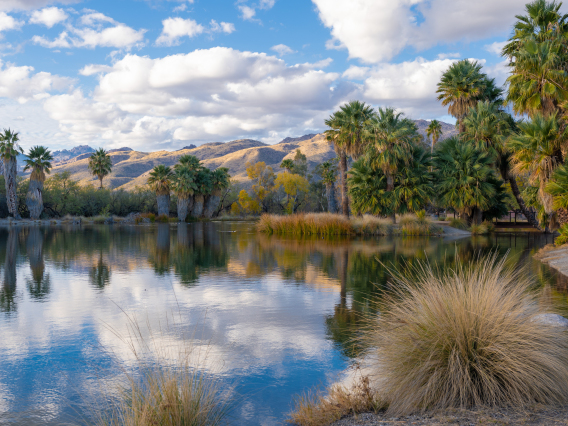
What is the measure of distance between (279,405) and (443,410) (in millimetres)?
1881

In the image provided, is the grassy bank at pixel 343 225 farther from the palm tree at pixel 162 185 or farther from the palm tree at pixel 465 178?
the palm tree at pixel 162 185

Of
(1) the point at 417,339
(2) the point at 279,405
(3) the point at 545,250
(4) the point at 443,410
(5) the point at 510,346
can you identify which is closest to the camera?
(4) the point at 443,410

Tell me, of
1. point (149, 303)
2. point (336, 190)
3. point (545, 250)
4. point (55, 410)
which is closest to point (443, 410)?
point (55, 410)

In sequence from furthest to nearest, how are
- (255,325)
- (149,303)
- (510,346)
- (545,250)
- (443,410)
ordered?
(545,250) < (149,303) < (255,325) < (510,346) < (443,410)

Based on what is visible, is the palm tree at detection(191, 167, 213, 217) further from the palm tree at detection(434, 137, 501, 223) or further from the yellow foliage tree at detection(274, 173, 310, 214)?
the palm tree at detection(434, 137, 501, 223)

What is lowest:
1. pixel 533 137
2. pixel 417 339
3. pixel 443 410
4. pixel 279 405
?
pixel 279 405

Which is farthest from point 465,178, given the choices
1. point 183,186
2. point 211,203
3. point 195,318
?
point 211,203

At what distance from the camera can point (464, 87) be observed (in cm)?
4006

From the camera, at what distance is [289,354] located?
7012mm

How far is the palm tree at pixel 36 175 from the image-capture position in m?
57.9

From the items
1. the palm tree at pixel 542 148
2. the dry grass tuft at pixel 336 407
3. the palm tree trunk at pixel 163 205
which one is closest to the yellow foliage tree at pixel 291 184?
the palm tree trunk at pixel 163 205

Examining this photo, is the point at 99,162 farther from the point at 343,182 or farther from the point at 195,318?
the point at 195,318

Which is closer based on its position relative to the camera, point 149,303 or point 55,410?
point 55,410

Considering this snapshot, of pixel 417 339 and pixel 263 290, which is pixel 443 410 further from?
pixel 263 290
